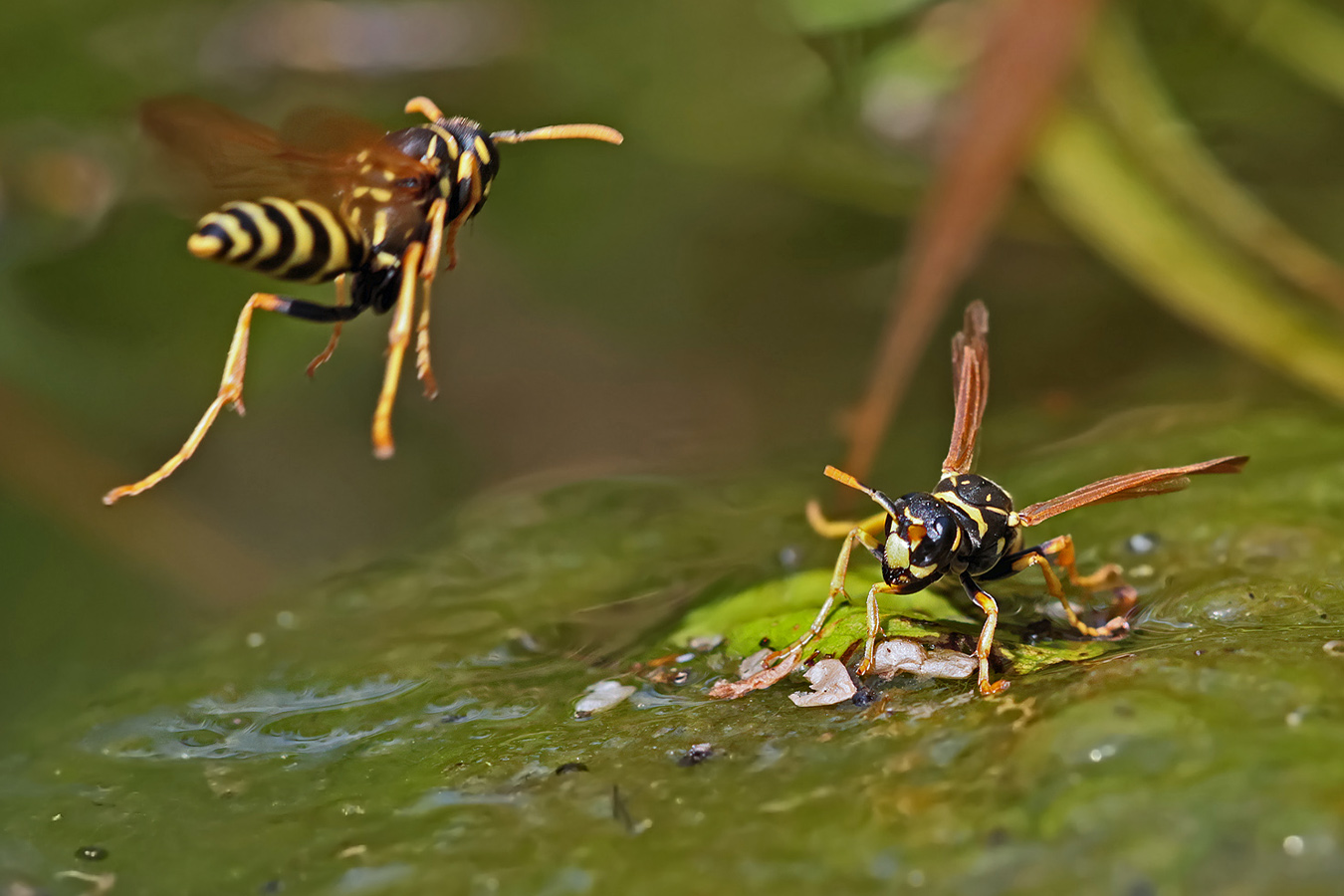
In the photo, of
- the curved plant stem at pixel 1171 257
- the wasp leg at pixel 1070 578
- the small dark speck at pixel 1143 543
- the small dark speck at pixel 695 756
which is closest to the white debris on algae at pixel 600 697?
the small dark speck at pixel 695 756

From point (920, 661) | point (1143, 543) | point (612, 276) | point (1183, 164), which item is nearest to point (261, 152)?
point (920, 661)

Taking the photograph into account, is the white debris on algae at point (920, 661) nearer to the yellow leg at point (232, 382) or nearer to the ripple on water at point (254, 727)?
the ripple on water at point (254, 727)

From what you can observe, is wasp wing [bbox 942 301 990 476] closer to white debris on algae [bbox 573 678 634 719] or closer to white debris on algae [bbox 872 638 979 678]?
white debris on algae [bbox 872 638 979 678]

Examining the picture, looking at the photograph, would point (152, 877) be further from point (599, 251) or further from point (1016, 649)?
point (599, 251)

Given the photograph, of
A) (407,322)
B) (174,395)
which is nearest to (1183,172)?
(407,322)

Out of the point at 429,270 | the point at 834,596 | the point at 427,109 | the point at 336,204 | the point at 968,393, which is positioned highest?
the point at 427,109

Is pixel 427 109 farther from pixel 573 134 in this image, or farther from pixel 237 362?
pixel 237 362
